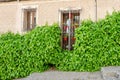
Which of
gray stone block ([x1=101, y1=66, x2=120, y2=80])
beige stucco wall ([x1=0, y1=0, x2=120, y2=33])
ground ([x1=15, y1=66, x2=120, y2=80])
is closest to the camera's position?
gray stone block ([x1=101, y1=66, x2=120, y2=80])

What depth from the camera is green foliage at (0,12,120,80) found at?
1067cm

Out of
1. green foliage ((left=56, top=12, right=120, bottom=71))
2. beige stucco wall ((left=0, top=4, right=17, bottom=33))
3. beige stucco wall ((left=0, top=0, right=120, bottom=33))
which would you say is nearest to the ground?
green foliage ((left=56, top=12, right=120, bottom=71))

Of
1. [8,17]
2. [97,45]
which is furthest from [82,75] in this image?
[8,17]

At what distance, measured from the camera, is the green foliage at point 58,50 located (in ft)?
35.0

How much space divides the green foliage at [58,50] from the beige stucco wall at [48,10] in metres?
0.61

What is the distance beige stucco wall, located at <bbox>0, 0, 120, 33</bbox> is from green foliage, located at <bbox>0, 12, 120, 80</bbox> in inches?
24.1

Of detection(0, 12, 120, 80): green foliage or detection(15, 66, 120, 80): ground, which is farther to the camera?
detection(0, 12, 120, 80): green foliage

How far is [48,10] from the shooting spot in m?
12.4

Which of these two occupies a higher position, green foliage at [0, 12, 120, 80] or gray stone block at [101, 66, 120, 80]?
green foliage at [0, 12, 120, 80]

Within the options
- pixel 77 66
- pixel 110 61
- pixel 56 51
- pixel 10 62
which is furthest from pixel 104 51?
pixel 10 62

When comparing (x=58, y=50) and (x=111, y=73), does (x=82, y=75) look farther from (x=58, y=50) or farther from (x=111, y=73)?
(x=58, y=50)

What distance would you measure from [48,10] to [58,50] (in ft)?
6.65

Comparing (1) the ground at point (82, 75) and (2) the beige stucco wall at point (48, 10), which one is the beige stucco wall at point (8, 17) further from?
(1) the ground at point (82, 75)

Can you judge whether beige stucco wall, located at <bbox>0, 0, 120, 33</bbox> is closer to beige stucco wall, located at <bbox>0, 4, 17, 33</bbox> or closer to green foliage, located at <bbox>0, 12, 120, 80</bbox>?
beige stucco wall, located at <bbox>0, 4, 17, 33</bbox>
